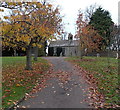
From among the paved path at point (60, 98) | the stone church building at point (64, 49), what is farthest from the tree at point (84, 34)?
the stone church building at point (64, 49)

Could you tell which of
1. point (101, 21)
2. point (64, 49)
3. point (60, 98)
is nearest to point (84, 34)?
point (101, 21)

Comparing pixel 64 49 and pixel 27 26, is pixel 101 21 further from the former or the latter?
pixel 27 26

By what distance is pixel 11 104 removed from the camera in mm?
6391

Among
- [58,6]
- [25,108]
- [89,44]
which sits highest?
[58,6]

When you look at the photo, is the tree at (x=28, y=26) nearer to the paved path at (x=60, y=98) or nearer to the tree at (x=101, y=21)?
the paved path at (x=60, y=98)

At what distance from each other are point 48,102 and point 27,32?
6611 millimetres

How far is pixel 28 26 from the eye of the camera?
1266cm

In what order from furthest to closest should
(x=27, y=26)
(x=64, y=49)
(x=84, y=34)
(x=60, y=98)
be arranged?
(x=64, y=49) → (x=84, y=34) → (x=27, y=26) → (x=60, y=98)

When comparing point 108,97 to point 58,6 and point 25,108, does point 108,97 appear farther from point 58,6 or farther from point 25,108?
point 58,6

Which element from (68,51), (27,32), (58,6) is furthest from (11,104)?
(68,51)

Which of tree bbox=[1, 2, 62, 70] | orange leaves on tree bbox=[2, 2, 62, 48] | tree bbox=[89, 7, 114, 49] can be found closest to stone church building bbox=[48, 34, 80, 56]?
tree bbox=[89, 7, 114, 49]

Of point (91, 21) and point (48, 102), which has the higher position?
point (91, 21)

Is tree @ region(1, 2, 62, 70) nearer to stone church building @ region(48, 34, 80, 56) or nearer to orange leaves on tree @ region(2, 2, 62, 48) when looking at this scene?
orange leaves on tree @ region(2, 2, 62, 48)

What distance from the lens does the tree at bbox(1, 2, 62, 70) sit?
27.5ft
